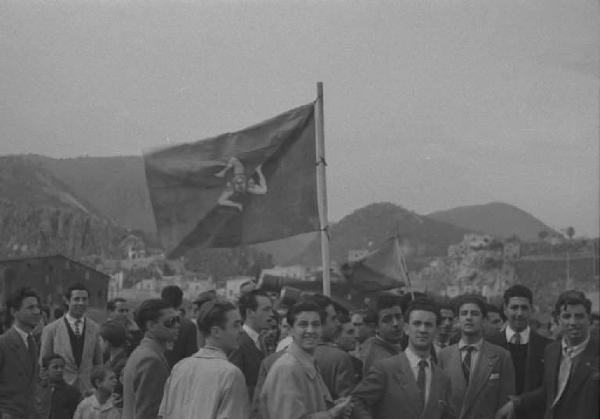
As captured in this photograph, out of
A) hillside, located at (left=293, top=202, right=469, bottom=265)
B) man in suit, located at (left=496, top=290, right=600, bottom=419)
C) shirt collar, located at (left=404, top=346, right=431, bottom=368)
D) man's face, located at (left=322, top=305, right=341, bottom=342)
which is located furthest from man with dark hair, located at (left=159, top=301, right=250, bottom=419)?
hillside, located at (left=293, top=202, right=469, bottom=265)

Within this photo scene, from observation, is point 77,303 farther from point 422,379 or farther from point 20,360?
point 422,379

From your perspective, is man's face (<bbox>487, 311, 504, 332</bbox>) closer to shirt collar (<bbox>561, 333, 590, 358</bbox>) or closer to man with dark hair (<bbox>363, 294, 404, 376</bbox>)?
man with dark hair (<bbox>363, 294, 404, 376</bbox>)

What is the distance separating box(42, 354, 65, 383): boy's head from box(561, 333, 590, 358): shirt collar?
447cm

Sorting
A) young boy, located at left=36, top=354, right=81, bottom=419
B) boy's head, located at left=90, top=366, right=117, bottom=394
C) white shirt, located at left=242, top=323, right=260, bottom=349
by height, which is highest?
white shirt, located at left=242, top=323, right=260, bottom=349

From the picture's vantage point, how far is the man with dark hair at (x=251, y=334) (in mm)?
6613

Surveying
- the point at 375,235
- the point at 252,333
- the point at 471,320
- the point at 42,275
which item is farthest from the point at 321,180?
the point at 375,235

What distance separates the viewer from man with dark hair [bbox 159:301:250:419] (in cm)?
498

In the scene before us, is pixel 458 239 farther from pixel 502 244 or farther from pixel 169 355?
pixel 169 355

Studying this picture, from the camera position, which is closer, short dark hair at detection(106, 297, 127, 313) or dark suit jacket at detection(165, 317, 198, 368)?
dark suit jacket at detection(165, 317, 198, 368)

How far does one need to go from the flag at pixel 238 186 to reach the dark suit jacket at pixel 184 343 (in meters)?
2.10

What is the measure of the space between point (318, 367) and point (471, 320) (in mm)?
1140

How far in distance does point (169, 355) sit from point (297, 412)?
3169 mm

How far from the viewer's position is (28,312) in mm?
7762

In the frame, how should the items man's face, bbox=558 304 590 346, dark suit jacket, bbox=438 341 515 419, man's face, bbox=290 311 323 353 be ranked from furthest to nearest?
dark suit jacket, bbox=438 341 515 419 < man's face, bbox=558 304 590 346 < man's face, bbox=290 311 323 353
